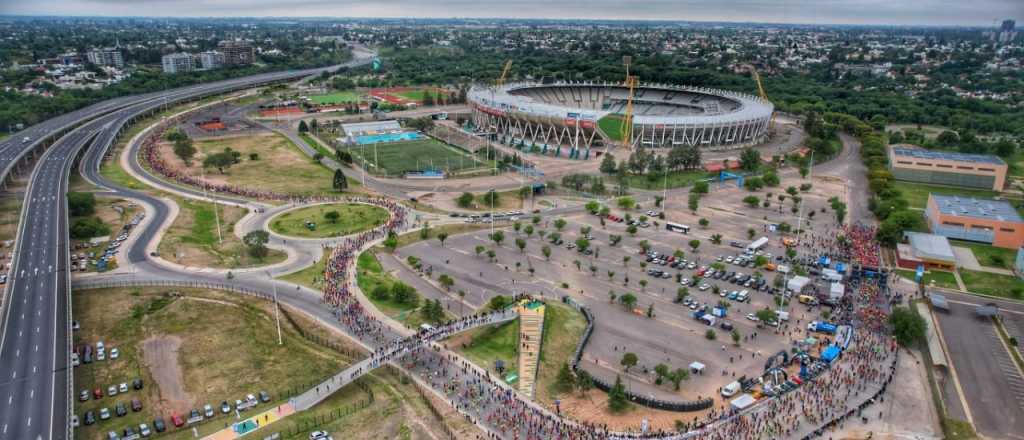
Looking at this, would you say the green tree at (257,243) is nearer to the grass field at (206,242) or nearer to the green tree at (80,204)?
the grass field at (206,242)

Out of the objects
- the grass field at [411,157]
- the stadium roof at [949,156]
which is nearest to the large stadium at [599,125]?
the grass field at [411,157]

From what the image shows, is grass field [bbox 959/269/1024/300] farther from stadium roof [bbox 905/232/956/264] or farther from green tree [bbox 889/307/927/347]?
green tree [bbox 889/307/927/347]

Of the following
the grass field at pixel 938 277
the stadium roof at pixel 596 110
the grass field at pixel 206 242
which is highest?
the stadium roof at pixel 596 110

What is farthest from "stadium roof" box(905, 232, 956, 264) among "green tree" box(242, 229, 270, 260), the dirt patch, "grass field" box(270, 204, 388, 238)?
the dirt patch

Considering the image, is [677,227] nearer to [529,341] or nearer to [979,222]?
[529,341]

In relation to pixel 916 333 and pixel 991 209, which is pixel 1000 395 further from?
pixel 991 209

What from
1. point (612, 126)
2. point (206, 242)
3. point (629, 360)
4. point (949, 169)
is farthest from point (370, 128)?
point (949, 169)

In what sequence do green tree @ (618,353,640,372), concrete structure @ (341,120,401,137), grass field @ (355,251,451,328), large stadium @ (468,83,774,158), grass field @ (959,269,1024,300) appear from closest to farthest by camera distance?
green tree @ (618,353,640,372)
grass field @ (355,251,451,328)
grass field @ (959,269,1024,300)
large stadium @ (468,83,774,158)
concrete structure @ (341,120,401,137)
